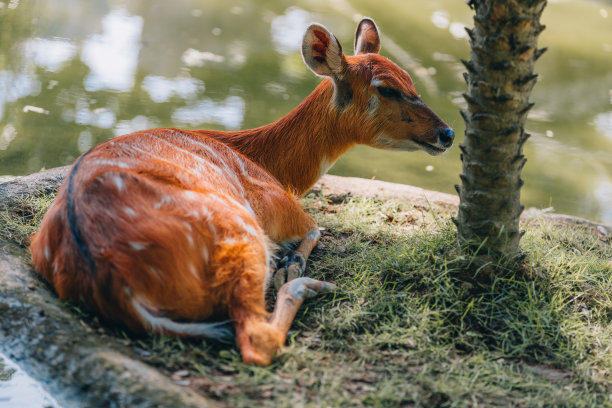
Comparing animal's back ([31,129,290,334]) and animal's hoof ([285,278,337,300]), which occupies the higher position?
animal's back ([31,129,290,334])

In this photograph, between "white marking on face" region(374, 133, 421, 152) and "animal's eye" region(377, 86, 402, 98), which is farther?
"white marking on face" region(374, 133, 421, 152)

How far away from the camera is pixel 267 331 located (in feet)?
8.84

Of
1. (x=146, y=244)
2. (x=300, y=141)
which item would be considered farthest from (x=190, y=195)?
(x=300, y=141)

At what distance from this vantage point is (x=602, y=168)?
22.5ft

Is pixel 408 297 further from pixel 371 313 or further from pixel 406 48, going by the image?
pixel 406 48

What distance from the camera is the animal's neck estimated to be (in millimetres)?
3973

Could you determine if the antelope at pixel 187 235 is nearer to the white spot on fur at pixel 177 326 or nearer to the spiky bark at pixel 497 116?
the white spot on fur at pixel 177 326

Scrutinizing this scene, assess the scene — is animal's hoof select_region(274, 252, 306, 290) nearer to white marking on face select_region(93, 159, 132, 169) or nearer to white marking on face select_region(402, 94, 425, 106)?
white marking on face select_region(93, 159, 132, 169)

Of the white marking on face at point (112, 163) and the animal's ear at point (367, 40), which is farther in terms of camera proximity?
the animal's ear at point (367, 40)

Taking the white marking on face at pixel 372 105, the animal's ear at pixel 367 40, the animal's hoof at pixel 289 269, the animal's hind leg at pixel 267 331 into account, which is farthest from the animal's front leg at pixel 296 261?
the animal's ear at pixel 367 40

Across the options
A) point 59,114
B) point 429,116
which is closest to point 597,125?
point 429,116

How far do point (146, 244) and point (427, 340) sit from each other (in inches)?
53.5

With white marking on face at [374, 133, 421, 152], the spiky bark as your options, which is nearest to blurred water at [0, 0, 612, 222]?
white marking on face at [374, 133, 421, 152]

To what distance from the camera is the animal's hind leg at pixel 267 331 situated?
2.62 metres
